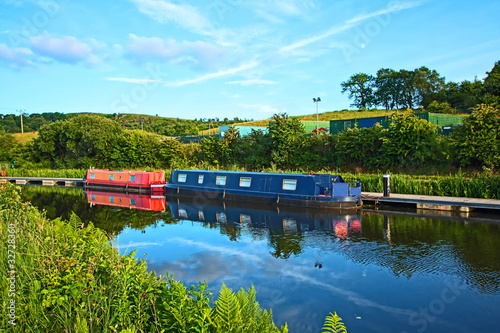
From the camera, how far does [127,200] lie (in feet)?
67.9

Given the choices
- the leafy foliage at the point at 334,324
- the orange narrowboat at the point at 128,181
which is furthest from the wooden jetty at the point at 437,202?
the orange narrowboat at the point at 128,181

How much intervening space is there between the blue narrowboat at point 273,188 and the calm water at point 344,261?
2.44 feet

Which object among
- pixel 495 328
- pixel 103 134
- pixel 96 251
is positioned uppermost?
pixel 103 134

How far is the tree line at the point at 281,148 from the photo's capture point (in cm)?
1844

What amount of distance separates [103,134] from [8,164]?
1251 cm

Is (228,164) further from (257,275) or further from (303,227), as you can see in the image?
(257,275)

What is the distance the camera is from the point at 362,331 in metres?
5.50

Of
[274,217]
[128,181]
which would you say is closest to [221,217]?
[274,217]

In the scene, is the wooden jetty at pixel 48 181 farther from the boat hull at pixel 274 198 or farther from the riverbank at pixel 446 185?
the riverbank at pixel 446 185

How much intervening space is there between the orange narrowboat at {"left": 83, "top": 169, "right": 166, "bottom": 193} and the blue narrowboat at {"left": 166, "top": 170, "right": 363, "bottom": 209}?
63.2 inches

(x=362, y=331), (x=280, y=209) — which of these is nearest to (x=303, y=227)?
(x=280, y=209)

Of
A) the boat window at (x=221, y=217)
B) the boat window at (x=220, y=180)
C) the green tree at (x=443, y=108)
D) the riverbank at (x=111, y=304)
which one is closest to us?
the riverbank at (x=111, y=304)

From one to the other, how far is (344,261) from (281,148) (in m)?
17.7

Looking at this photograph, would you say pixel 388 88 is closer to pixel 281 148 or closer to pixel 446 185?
pixel 281 148
